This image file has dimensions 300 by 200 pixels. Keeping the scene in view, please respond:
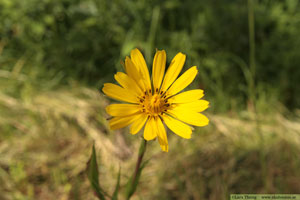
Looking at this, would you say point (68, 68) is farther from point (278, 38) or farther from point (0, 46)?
point (278, 38)

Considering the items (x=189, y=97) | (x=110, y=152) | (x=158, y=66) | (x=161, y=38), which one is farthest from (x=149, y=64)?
(x=189, y=97)

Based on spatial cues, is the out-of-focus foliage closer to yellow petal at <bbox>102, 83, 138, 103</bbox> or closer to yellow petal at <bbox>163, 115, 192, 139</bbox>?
yellow petal at <bbox>102, 83, 138, 103</bbox>

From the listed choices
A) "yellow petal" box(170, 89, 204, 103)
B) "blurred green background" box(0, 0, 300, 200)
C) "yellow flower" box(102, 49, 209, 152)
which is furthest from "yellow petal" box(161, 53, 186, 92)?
"blurred green background" box(0, 0, 300, 200)

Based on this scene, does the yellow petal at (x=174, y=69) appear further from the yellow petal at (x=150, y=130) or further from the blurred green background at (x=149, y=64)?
the blurred green background at (x=149, y=64)

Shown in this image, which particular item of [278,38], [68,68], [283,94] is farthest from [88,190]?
[278,38]

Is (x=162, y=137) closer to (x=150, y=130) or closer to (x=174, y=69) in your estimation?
(x=150, y=130)
